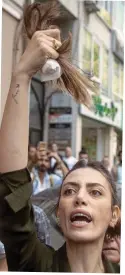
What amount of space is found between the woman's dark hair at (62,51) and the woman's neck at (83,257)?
43cm

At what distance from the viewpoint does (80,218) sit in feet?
4.02

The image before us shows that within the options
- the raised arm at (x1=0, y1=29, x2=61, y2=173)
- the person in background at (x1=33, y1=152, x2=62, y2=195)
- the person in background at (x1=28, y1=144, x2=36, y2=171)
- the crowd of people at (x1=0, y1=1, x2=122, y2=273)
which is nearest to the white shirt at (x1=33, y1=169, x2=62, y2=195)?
the person in background at (x1=33, y1=152, x2=62, y2=195)

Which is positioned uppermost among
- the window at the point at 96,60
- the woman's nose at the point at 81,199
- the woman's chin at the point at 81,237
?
the window at the point at 96,60

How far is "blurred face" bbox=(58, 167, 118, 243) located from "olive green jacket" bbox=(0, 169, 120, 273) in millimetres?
86

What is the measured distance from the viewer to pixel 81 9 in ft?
5.30

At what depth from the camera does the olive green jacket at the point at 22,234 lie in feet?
3.65

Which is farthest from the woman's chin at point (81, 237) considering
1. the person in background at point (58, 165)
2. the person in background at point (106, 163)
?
the person in background at point (58, 165)

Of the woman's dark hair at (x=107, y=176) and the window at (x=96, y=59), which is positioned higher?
the window at (x=96, y=59)

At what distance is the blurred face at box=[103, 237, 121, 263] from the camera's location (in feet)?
4.18

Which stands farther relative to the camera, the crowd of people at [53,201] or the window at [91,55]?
the window at [91,55]

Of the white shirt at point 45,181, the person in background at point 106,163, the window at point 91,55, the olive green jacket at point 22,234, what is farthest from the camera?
the white shirt at point 45,181

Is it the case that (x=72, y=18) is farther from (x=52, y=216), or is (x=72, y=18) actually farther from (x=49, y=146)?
(x=52, y=216)

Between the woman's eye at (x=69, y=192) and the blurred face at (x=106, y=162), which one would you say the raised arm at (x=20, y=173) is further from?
the blurred face at (x=106, y=162)

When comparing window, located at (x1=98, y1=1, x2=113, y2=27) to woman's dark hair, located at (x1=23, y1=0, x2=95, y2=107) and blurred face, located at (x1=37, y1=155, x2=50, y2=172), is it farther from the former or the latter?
blurred face, located at (x1=37, y1=155, x2=50, y2=172)
